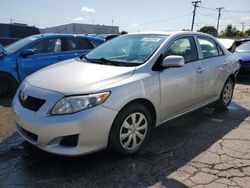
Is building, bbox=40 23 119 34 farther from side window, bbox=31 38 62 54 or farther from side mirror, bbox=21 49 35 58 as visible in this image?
side mirror, bbox=21 49 35 58

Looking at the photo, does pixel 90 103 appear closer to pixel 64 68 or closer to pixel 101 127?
pixel 101 127

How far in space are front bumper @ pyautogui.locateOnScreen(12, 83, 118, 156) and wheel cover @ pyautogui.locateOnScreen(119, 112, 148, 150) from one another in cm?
28

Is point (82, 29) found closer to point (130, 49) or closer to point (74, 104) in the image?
point (130, 49)

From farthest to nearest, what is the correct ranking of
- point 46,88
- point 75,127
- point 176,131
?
point 176,131 → point 46,88 → point 75,127

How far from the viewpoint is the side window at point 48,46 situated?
22.7 feet

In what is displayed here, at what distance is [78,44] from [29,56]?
1.46 m

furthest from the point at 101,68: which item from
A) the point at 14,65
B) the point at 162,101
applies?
the point at 14,65

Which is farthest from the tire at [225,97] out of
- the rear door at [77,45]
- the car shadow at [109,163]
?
the rear door at [77,45]

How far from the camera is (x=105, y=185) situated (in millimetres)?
3014

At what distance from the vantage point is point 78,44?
7664 millimetres

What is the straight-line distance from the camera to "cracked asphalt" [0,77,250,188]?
3096 millimetres

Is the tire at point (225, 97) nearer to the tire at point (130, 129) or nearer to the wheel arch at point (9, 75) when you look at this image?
the tire at point (130, 129)

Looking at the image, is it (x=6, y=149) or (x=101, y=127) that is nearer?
(x=101, y=127)

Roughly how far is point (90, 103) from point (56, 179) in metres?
0.91
